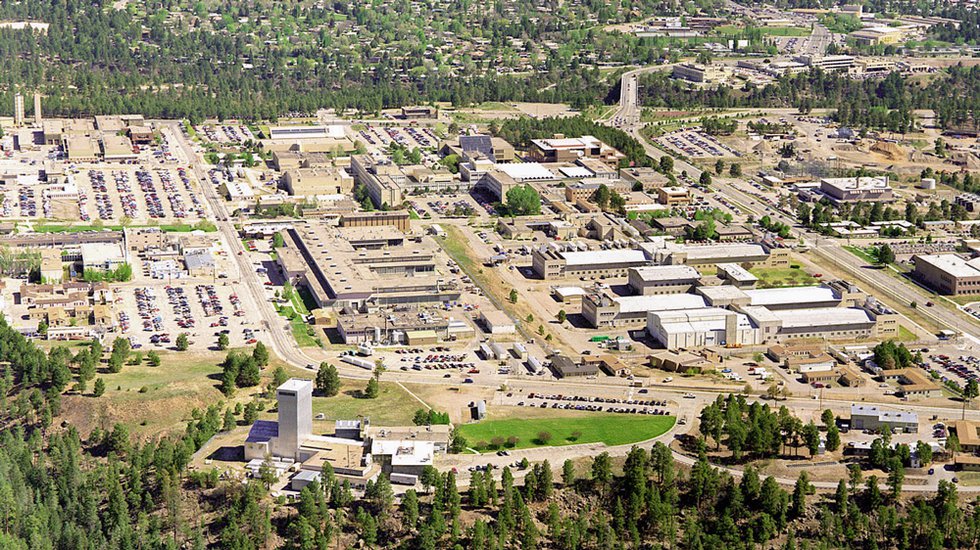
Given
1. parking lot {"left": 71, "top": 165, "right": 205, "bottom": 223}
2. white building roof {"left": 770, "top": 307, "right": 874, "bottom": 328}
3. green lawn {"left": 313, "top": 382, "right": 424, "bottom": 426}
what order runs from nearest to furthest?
green lawn {"left": 313, "top": 382, "right": 424, "bottom": 426}
white building roof {"left": 770, "top": 307, "right": 874, "bottom": 328}
parking lot {"left": 71, "top": 165, "right": 205, "bottom": 223}

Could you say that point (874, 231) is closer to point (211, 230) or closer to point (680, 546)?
point (211, 230)

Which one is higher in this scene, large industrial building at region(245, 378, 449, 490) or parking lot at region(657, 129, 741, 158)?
parking lot at region(657, 129, 741, 158)

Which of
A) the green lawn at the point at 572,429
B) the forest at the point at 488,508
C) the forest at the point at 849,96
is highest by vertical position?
the forest at the point at 849,96

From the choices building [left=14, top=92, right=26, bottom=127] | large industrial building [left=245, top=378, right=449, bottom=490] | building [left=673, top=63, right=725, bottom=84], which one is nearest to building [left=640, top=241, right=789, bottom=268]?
large industrial building [left=245, top=378, right=449, bottom=490]

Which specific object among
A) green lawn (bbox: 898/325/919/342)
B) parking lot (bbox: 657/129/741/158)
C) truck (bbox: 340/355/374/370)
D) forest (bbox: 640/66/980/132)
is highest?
forest (bbox: 640/66/980/132)

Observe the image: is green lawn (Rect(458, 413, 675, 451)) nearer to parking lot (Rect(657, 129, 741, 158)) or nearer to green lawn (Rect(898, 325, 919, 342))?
green lawn (Rect(898, 325, 919, 342))

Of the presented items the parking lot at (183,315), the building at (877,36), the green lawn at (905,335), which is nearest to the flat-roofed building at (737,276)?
the green lawn at (905,335)

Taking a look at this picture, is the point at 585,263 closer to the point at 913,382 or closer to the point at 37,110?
the point at 913,382

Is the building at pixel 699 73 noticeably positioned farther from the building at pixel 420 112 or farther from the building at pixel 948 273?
the building at pixel 948 273
